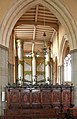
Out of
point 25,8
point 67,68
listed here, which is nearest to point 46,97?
point 25,8

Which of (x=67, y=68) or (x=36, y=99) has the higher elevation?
(x=67, y=68)

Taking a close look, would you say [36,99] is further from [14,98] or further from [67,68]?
[67,68]

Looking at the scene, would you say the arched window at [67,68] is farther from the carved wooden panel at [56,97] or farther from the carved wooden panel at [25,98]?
the carved wooden panel at [25,98]

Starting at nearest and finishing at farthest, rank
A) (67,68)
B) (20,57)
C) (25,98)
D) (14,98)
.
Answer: (14,98)
(25,98)
(67,68)
(20,57)

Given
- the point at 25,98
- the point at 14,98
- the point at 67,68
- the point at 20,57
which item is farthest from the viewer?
the point at 20,57

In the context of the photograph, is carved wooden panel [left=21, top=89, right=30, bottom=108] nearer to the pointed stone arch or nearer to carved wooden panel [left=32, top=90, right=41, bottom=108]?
carved wooden panel [left=32, top=90, right=41, bottom=108]

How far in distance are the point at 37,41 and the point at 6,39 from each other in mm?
14788

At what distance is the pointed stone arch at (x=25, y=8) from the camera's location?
1434 cm

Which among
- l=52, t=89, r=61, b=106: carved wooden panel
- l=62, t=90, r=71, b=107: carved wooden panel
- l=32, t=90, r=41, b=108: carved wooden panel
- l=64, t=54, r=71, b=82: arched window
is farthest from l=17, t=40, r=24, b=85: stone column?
l=62, t=90, r=71, b=107: carved wooden panel

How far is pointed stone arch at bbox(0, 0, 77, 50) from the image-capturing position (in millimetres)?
14336

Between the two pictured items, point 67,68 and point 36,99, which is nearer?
point 36,99

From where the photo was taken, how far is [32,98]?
14961 mm

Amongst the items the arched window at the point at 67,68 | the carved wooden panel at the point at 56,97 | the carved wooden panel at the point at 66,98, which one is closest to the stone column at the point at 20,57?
the arched window at the point at 67,68

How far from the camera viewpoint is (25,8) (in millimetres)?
14938
